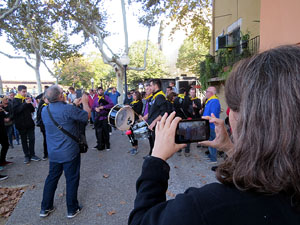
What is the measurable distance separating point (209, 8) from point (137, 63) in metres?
19.8

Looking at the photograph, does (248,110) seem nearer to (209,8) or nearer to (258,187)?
(258,187)

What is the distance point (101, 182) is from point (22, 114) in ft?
10.4

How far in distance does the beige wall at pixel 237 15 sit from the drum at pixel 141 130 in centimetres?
540

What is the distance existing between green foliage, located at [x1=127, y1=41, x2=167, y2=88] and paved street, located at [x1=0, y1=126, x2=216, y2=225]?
28.6m

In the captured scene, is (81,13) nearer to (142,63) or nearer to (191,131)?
(191,131)

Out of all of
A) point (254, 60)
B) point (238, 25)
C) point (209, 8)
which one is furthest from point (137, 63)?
point (254, 60)

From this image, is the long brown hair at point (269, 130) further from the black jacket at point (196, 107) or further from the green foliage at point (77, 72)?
the green foliage at point (77, 72)

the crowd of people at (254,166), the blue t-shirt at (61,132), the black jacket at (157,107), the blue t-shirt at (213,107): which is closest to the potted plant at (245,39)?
the blue t-shirt at (213,107)

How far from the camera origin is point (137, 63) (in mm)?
34406

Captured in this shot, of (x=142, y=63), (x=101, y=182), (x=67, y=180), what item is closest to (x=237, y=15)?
(x=101, y=182)

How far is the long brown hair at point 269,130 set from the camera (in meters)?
0.70

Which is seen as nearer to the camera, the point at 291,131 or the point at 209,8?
the point at 291,131

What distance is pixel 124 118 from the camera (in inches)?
211

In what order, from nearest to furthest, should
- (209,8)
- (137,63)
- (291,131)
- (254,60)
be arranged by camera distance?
(291,131)
(254,60)
(209,8)
(137,63)
